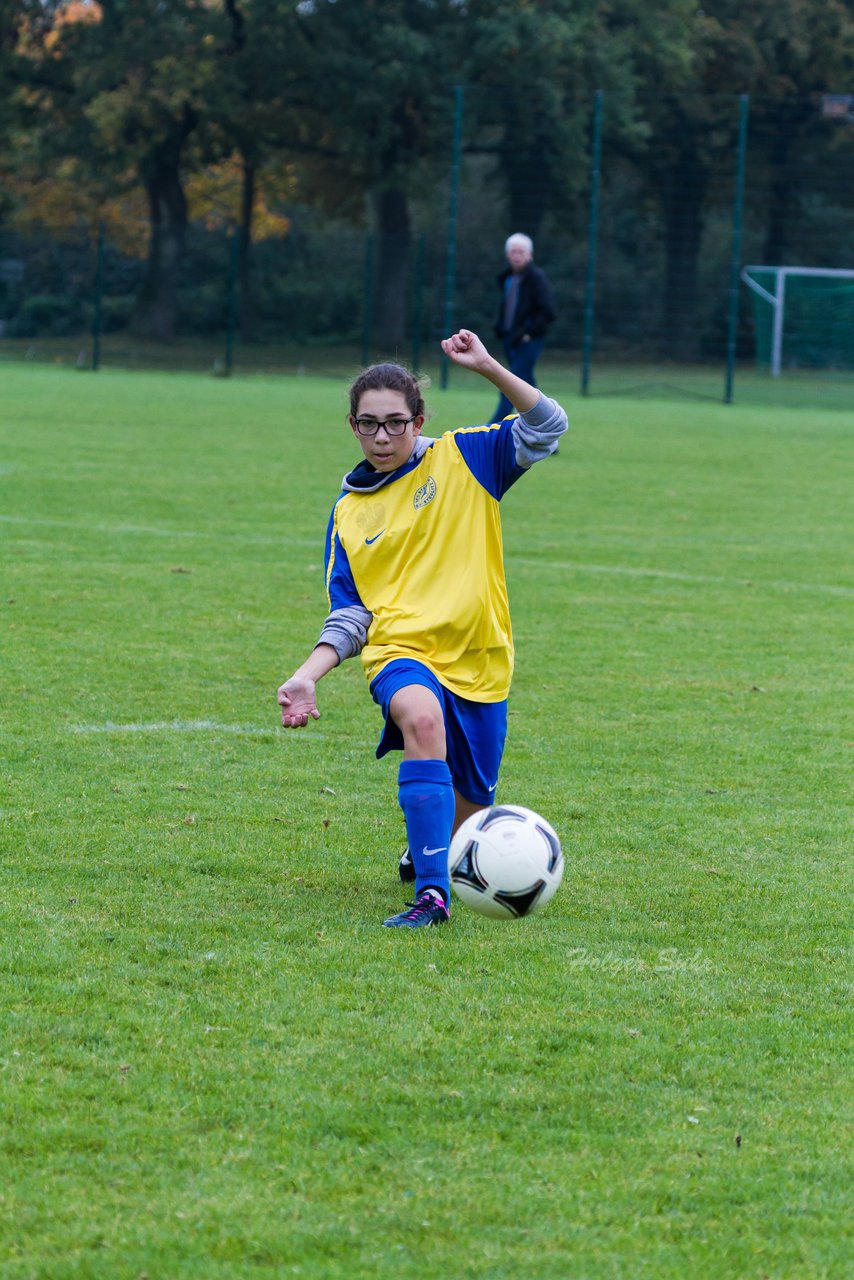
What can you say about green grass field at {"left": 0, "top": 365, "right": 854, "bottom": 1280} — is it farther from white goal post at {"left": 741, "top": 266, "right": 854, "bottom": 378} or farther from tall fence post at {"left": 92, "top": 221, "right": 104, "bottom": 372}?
white goal post at {"left": 741, "top": 266, "right": 854, "bottom": 378}

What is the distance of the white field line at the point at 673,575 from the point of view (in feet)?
31.9

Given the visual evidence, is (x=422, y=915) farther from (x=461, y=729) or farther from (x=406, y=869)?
(x=461, y=729)

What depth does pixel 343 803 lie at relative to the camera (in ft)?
16.8

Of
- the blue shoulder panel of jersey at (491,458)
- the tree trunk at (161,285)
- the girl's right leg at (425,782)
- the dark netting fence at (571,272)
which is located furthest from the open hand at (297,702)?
the tree trunk at (161,285)

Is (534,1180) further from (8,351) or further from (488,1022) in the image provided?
(8,351)

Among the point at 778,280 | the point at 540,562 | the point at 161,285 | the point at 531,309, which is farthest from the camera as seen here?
the point at 778,280

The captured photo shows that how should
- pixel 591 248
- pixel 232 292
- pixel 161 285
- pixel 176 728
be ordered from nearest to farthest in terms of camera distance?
pixel 176 728 → pixel 591 248 → pixel 232 292 → pixel 161 285

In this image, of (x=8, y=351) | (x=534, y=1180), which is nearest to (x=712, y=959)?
(x=534, y=1180)

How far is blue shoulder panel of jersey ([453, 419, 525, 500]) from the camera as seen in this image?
442cm

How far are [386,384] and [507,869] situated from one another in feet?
4.09

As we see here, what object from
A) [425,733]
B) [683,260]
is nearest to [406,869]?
[425,733]

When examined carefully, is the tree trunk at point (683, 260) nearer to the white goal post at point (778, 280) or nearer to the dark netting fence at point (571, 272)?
the dark netting fence at point (571, 272)

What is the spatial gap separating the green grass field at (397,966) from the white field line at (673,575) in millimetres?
657

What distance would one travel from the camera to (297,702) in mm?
3947
